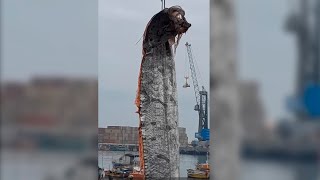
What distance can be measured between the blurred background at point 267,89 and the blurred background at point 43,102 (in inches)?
20.4

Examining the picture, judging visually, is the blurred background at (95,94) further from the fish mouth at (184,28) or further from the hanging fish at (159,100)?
the hanging fish at (159,100)

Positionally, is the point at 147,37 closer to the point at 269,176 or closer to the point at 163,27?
the point at 163,27

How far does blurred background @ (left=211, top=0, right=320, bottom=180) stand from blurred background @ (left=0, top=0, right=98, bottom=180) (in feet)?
1.70

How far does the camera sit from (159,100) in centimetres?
390

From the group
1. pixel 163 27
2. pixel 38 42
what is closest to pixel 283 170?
pixel 38 42

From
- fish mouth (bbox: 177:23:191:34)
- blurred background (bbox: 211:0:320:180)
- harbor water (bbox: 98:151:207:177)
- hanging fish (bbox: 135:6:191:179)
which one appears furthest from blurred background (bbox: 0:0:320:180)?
hanging fish (bbox: 135:6:191:179)

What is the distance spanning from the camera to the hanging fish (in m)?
3.87

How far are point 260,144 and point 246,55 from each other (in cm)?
19

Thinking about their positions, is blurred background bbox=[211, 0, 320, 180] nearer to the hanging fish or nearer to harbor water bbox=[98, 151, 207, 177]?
harbor water bbox=[98, 151, 207, 177]

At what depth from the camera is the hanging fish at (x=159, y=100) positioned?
152 inches

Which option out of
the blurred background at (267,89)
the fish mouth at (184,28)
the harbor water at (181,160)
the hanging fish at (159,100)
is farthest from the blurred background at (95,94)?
the hanging fish at (159,100)

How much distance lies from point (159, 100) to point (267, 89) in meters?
2.92

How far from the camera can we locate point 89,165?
145 centimetres

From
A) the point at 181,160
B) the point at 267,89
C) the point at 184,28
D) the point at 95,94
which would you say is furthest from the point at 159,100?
the point at 267,89
